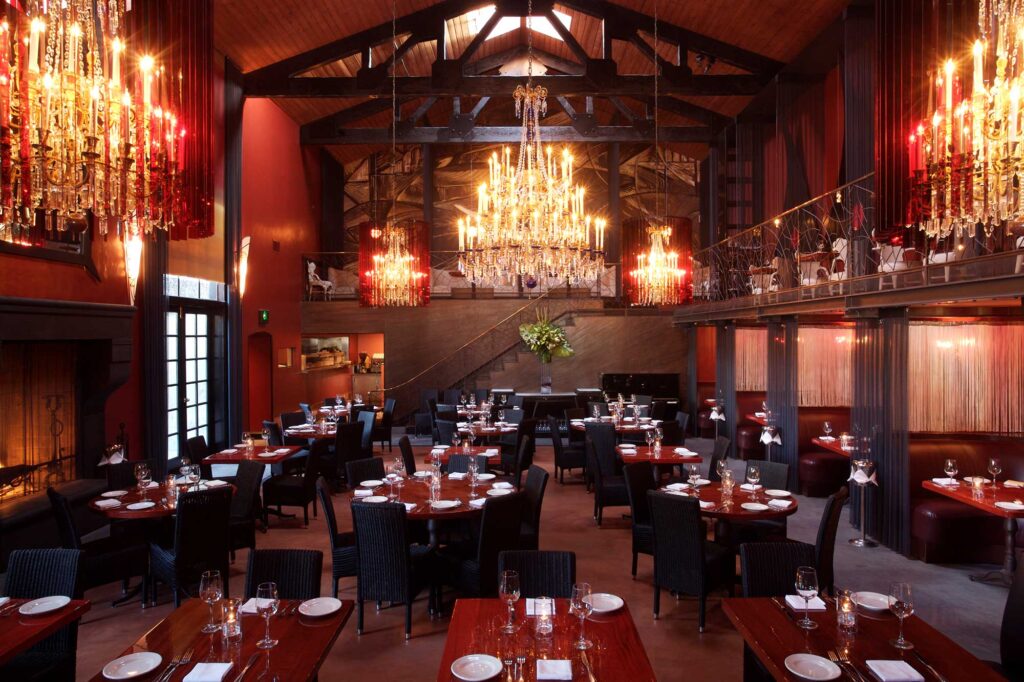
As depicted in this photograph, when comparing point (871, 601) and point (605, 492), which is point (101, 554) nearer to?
point (605, 492)

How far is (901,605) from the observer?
9.17 ft

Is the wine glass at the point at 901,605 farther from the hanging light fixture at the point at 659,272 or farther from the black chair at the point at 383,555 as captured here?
the hanging light fixture at the point at 659,272

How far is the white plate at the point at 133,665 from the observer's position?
8.41 feet

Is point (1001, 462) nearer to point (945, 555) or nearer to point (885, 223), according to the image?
point (945, 555)

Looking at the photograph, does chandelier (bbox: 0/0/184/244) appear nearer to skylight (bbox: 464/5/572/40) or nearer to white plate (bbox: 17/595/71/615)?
white plate (bbox: 17/595/71/615)

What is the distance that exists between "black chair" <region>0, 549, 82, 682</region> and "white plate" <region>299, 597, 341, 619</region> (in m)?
1.33

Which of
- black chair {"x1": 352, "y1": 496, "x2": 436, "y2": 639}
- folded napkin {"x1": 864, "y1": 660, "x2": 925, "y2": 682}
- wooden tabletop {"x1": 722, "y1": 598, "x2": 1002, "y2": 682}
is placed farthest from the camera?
black chair {"x1": 352, "y1": 496, "x2": 436, "y2": 639}

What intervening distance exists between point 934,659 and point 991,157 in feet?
7.75

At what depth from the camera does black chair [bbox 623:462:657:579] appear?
553cm

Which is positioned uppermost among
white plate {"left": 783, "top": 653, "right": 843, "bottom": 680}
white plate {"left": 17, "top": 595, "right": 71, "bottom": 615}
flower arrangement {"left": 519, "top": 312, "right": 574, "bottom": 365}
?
flower arrangement {"left": 519, "top": 312, "right": 574, "bottom": 365}

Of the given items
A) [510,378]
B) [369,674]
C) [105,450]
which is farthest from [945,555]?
[510,378]

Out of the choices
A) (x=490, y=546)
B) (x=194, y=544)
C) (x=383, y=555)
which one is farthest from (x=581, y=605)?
(x=194, y=544)

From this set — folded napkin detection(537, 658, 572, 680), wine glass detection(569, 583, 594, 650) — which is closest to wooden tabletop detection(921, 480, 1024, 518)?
wine glass detection(569, 583, 594, 650)

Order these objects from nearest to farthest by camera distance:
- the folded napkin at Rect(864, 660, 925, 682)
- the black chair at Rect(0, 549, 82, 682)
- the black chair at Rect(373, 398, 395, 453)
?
the folded napkin at Rect(864, 660, 925, 682)
the black chair at Rect(0, 549, 82, 682)
the black chair at Rect(373, 398, 395, 453)
